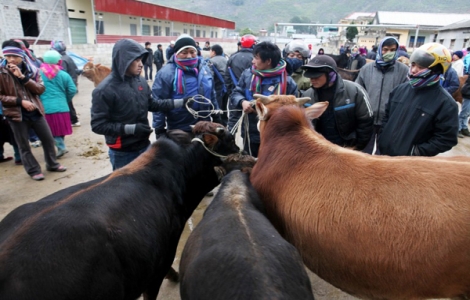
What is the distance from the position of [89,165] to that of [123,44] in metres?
3.28

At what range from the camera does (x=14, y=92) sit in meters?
4.80

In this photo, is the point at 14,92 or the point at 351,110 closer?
the point at 351,110

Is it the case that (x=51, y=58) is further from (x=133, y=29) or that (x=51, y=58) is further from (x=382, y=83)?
(x=133, y=29)

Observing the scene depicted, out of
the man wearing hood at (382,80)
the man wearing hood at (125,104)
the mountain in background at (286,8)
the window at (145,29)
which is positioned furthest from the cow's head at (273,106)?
the mountain in background at (286,8)

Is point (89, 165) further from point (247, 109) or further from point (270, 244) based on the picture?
point (270, 244)

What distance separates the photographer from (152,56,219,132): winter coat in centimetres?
386

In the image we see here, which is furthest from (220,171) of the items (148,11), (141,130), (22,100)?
(148,11)

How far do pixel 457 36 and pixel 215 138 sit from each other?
96.0 ft

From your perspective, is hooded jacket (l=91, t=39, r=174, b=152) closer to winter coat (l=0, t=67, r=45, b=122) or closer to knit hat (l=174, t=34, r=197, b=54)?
knit hat (l=174, t=34, r=197, b=54)

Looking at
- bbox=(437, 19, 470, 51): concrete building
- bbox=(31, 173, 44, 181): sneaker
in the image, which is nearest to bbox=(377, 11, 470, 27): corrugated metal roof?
bbox=(437, 19, 470, 51): concrete building

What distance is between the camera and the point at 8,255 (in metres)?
1.75

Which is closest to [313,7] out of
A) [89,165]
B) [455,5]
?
[455,5]

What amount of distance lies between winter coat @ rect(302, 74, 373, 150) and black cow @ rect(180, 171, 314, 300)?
1758mm

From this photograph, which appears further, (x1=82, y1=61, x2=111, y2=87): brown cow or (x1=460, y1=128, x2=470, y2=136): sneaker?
(x1=82, y1=61, x2=111, y2=87): brown cow
